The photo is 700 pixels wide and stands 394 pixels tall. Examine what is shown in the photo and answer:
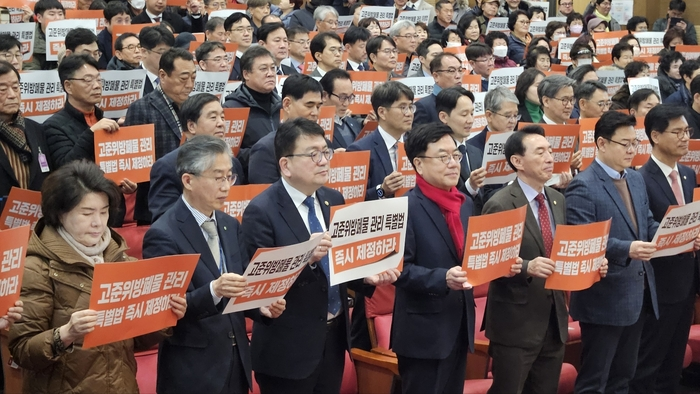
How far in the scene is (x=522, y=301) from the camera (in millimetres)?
4547

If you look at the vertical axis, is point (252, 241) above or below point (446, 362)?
above

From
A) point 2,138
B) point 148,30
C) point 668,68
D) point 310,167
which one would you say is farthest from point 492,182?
point 668,68

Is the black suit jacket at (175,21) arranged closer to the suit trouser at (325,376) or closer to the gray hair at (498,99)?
the gray hair at (498,99)

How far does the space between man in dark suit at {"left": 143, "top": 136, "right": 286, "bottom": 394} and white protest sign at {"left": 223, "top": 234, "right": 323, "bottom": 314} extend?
5cm

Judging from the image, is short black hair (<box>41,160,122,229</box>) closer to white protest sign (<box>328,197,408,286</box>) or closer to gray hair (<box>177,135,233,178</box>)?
gray hair (<box>177,135,233,178</box>)

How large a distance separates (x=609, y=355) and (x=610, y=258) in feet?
1.69

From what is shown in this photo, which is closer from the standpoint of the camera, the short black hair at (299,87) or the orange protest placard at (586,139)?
the short black hair at (299,87)

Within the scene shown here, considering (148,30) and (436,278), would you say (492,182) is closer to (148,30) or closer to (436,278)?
(436,278)

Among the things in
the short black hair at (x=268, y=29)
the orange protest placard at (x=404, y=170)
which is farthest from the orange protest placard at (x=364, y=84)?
the orange protest placard at (x=404, y=170)

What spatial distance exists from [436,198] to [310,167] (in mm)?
666

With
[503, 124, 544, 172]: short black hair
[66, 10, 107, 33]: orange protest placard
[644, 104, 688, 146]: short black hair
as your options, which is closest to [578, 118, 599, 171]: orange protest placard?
[644, 104, 688, 146]: short black hair

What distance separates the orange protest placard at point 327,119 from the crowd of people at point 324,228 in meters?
0.30

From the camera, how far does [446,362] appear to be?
436 cm

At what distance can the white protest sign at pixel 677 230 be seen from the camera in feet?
16.0
